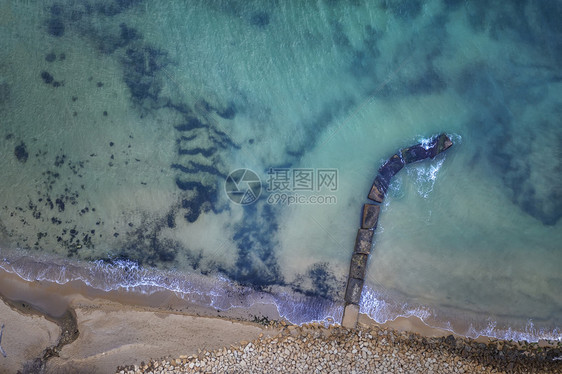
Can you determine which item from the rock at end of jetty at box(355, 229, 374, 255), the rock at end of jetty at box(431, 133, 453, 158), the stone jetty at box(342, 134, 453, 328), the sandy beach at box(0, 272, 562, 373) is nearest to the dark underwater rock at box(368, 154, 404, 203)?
the stone jetty at box(342, 134, 453, 328)

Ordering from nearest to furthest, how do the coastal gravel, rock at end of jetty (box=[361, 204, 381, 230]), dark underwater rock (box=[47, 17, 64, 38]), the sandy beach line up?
the sandy beach → the coastal gravel → rock at end of jetty (box=[361, 204, 381, 230]) → dark underwater rock (box=[47, 17, 64, 38])

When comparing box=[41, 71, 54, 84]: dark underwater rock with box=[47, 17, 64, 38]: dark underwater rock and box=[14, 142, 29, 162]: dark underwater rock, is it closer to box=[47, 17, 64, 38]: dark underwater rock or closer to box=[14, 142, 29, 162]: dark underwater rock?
box=[47, 17, 64, 38]: dark underwater rock

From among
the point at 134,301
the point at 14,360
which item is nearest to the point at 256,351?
the point at 134,301

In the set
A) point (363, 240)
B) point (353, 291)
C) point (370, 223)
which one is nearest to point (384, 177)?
point (370, 223)

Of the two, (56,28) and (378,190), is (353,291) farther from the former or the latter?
(56,28)

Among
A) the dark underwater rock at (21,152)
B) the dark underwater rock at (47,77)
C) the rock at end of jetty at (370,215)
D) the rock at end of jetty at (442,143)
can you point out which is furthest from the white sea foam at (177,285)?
the rock at end of jetty at (442,143)

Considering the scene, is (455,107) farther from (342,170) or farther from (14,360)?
(14,360)
